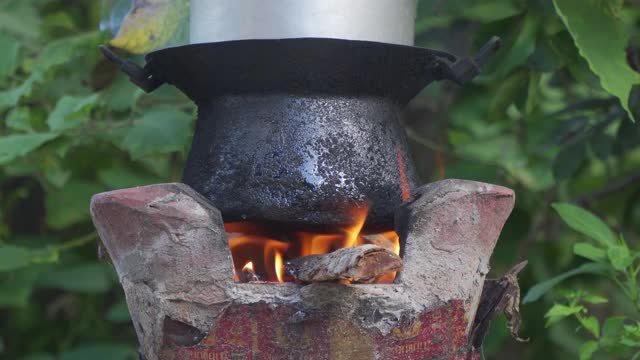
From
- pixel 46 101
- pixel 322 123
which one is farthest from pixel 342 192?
pixel 46 101

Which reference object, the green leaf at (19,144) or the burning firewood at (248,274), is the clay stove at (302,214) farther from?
the green leaf at (19,144)

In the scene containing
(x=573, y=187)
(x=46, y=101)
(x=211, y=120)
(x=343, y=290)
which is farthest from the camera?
(x=573, y=187)

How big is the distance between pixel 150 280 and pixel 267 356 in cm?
24

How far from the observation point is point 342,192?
1802mm

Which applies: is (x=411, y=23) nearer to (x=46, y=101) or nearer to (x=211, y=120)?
(x=211, y=120)

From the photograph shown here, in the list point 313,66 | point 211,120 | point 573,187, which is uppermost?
point 313,66

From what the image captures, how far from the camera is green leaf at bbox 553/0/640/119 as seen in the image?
6.70 ft

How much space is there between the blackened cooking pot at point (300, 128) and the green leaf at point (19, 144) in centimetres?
54

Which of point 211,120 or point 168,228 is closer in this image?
point 168,228

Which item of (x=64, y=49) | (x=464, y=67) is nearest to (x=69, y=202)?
(x=64, y=49)

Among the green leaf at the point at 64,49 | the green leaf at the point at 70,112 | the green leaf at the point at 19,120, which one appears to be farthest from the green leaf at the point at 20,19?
the green leaf at the point at 70,112

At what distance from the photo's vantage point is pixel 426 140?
3463 millimetres

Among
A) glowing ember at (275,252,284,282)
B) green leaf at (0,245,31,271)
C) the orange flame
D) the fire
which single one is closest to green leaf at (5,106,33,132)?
green leaf at (0,245,31,271)

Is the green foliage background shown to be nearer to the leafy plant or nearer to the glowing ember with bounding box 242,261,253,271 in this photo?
the leafy plant
